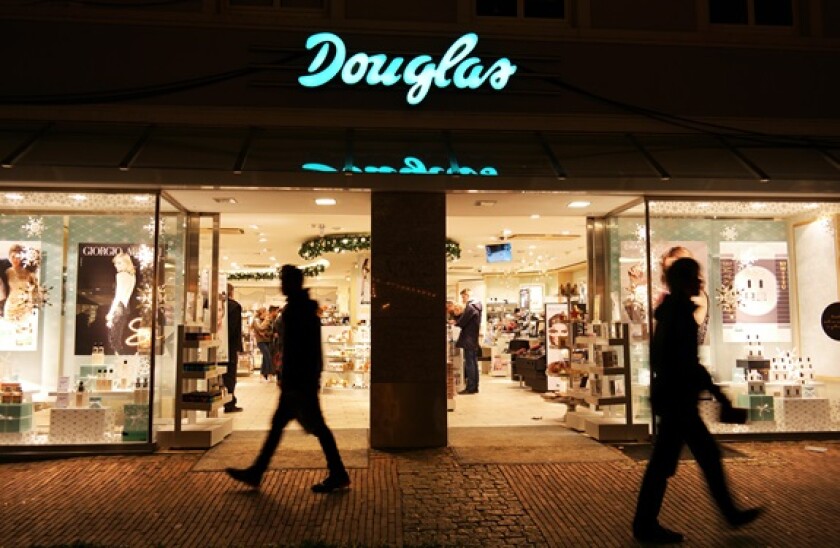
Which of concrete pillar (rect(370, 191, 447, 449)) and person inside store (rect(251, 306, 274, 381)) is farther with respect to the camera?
person inside store (rect(251, 306, 274, 381))

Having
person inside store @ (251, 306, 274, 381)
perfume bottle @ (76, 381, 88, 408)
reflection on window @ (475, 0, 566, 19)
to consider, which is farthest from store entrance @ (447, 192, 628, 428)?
perfume bottle @ (76, 381, 88, 408)

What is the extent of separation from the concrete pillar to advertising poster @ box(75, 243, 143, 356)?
3.00 meters

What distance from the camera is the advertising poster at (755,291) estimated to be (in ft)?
28.8

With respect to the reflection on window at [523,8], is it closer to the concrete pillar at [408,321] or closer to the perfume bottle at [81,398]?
the concrete pillar at [408,321]

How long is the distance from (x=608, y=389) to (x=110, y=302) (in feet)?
20.6

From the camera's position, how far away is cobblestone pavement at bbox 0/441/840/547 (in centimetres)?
470

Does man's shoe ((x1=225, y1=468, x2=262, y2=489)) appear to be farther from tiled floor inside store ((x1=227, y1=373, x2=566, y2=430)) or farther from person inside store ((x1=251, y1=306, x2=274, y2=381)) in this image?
person inside store ((x1=251, y1=306, x2=274, y2=381))

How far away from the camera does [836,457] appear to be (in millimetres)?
7090

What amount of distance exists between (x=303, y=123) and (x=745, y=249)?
242 inches

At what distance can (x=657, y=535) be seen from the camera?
4.52m

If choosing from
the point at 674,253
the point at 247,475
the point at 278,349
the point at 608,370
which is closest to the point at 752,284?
the point at 674,253

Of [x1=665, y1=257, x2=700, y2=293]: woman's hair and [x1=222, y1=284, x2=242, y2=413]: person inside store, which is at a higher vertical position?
[x1=665, y1=257, x2=700, y2=293]: woman's hair

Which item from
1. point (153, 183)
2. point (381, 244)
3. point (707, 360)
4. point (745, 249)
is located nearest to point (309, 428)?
point (381, 244)

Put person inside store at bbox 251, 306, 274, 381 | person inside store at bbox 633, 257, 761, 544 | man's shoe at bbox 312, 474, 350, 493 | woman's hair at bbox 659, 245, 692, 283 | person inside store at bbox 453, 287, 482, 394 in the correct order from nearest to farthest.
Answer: person inside store at bbox 633, 257, 761, 544 → man's shoe at bbox 312, 474, 350, 493 → woman's hair at bbox 659, 245, 692, 283 → person inside store at bbox 453, 287, 482, 394 → person inside store at bbox 251, 306, 274, 381
